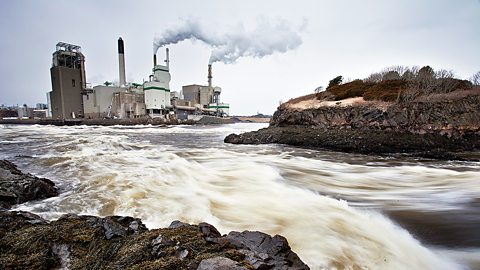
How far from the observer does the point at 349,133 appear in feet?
41.1

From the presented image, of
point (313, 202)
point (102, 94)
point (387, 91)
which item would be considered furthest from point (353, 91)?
point (102, 94)

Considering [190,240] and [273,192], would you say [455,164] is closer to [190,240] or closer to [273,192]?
[273,192]

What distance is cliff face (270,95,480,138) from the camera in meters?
11.4

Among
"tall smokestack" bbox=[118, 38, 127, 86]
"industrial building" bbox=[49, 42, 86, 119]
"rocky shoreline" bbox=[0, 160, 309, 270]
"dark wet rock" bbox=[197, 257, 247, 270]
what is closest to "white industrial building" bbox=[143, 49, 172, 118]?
"tall smokestack" bbox=[118, 38, 127, 86]

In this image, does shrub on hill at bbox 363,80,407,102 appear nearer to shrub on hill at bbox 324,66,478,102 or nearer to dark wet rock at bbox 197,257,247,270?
shrub on hill at bbox 324,66,478,102

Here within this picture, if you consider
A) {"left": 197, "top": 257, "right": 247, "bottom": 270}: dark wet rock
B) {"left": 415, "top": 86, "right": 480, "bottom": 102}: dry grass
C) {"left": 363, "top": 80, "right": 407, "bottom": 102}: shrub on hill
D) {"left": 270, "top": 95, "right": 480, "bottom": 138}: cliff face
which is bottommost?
{"left": 197, "top": 257, "right": 247, "bottom": 270}: dark wet rock

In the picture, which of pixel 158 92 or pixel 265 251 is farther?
pixel 158 92

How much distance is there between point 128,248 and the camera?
87.9 inches

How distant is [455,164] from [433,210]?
17.5 ft

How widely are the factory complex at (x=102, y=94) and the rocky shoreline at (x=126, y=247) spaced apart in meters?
Result: 50.8

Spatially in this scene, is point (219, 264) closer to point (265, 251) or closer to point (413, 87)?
point (265, 251)

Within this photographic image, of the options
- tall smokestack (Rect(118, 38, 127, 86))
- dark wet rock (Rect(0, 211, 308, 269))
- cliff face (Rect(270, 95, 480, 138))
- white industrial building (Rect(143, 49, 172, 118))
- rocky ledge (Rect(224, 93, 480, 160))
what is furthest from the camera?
white industrial building (Rect(143, 49, 172, 118))

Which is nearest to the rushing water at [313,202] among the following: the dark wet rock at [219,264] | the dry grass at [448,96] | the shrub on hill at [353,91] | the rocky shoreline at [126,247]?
the rocky shoreline at [126,247]

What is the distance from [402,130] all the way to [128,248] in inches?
529
